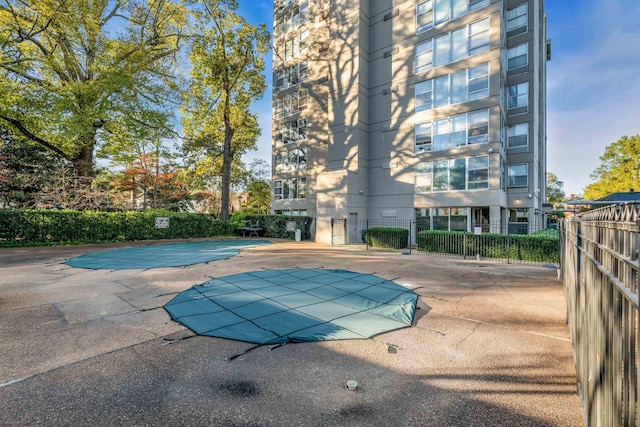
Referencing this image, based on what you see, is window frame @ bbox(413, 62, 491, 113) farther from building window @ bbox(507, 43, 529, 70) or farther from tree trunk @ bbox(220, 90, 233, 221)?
tree trunk @ bbox(220, 90, 233, 221)

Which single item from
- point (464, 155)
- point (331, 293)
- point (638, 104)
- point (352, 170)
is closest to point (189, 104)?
point (352, 170)

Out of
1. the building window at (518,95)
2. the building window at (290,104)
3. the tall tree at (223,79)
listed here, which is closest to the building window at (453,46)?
the building window at (518,95)

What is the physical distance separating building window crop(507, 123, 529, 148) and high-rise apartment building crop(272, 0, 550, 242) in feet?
0.18

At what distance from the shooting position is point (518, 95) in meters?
17.5

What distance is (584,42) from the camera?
15.0 metres

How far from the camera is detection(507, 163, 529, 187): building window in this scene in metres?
16.8

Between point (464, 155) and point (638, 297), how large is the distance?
15253 mm

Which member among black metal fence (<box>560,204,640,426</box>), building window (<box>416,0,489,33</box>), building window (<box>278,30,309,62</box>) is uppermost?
building window (<box>278,30,309,62</box>)

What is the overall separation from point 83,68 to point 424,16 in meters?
19.9

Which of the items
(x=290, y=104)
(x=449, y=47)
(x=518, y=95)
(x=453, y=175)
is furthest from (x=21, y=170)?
(x=518, y=95)

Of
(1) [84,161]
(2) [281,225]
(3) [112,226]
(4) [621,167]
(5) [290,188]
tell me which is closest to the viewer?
(3) [112,226]

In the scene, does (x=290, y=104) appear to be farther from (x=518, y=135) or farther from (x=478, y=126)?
(x=518, y=135)

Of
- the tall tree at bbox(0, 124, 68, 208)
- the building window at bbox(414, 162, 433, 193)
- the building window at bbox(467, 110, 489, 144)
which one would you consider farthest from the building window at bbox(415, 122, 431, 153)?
the tall tree at bbox(0, 124, 68, 208)

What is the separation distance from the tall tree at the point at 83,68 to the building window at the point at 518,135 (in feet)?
72.7
